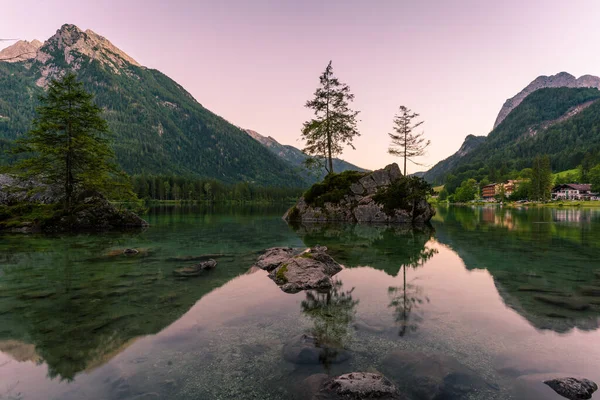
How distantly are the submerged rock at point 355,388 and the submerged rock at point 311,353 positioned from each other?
2.86ft

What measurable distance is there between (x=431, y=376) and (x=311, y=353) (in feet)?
8.43

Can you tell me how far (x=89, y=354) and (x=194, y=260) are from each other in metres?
10.9

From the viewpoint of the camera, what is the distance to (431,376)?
238 inches

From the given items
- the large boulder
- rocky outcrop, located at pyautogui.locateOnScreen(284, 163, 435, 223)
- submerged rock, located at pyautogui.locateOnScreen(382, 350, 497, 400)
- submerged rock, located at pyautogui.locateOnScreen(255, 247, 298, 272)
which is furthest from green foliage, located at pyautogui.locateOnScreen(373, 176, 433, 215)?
the large boulder

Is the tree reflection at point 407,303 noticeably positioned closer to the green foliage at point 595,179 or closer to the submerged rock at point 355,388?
the submerged rock at point 355,388

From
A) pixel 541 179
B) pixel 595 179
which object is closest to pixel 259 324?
pixel 541 179

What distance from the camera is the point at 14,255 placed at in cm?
1819

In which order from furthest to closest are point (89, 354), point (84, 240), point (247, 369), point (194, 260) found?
1. point (84, 240)
2. point (194, 260)
3. point (89, 354)
4. point (247, 369)

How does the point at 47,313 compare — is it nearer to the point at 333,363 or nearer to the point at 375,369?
the point at 333,363

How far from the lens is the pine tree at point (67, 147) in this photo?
1133 inches

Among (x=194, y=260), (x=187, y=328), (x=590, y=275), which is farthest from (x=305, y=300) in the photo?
(x=590, y=275)

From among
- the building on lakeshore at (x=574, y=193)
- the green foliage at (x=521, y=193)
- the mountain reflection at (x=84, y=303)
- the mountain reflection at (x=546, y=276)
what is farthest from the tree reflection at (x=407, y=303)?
the building on lakeshore at (x=574, y=193)

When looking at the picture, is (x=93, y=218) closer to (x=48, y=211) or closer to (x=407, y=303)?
(x=48, y=211)

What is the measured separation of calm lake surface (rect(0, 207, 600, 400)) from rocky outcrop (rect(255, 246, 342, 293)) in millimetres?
593
